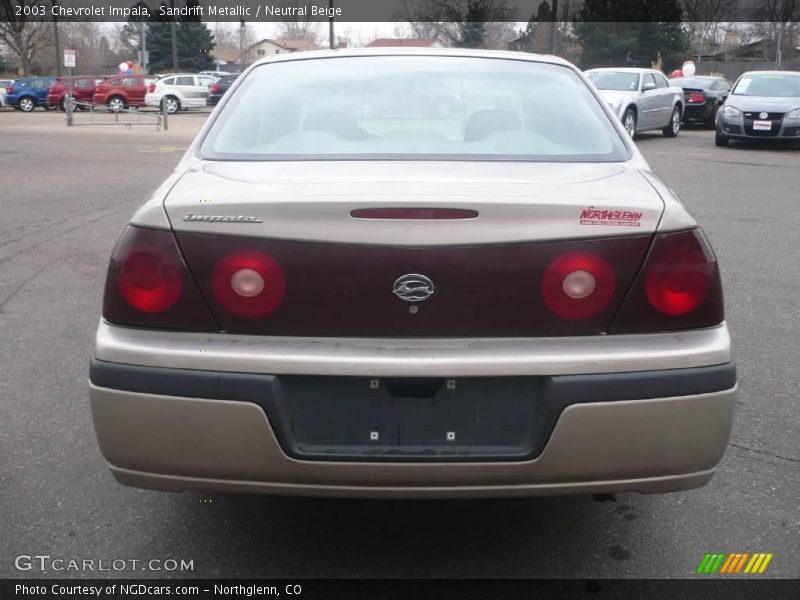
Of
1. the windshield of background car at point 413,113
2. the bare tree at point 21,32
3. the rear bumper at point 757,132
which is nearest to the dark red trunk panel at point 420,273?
the windshield of background car at point 413,113

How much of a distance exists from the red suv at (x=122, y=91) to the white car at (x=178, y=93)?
38cm

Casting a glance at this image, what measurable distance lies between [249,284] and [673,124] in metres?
19.6

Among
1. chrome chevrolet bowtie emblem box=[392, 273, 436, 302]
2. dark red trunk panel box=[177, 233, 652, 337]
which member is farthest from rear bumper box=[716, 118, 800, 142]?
chrome chevrolet bowtie emblem box=[392, 273, 436, 302]

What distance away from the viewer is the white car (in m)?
34.1

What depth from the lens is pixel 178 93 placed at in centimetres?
3412

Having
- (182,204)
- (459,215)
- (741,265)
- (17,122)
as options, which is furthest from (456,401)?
(17,122)

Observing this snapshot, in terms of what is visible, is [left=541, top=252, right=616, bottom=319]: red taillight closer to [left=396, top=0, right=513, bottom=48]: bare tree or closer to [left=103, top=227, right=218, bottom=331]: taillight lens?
[left=103, top=227, right=218, bottom=331]: taillight lens

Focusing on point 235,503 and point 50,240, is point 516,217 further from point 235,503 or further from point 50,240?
point 50,240

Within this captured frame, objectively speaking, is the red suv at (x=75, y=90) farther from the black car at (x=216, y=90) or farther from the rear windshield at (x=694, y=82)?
the rear windshield at (x=694, y=82)

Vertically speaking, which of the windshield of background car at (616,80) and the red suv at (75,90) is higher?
the windshield of background car at (616,80)

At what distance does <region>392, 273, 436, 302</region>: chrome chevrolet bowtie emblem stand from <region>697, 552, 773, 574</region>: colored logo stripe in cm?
124

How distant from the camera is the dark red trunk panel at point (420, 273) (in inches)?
89.3

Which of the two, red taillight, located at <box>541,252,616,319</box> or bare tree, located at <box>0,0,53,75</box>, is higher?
bare tree, located at <box>0,0,53,75</box>

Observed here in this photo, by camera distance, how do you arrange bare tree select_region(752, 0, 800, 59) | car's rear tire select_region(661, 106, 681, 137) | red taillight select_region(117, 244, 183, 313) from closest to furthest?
1. red taillight select_region(117, 244, 183, 313)
2. car's rear tire select_region(661, 106, 681, 137)
3. bare tree select_region(752, 0, 800, 59)
